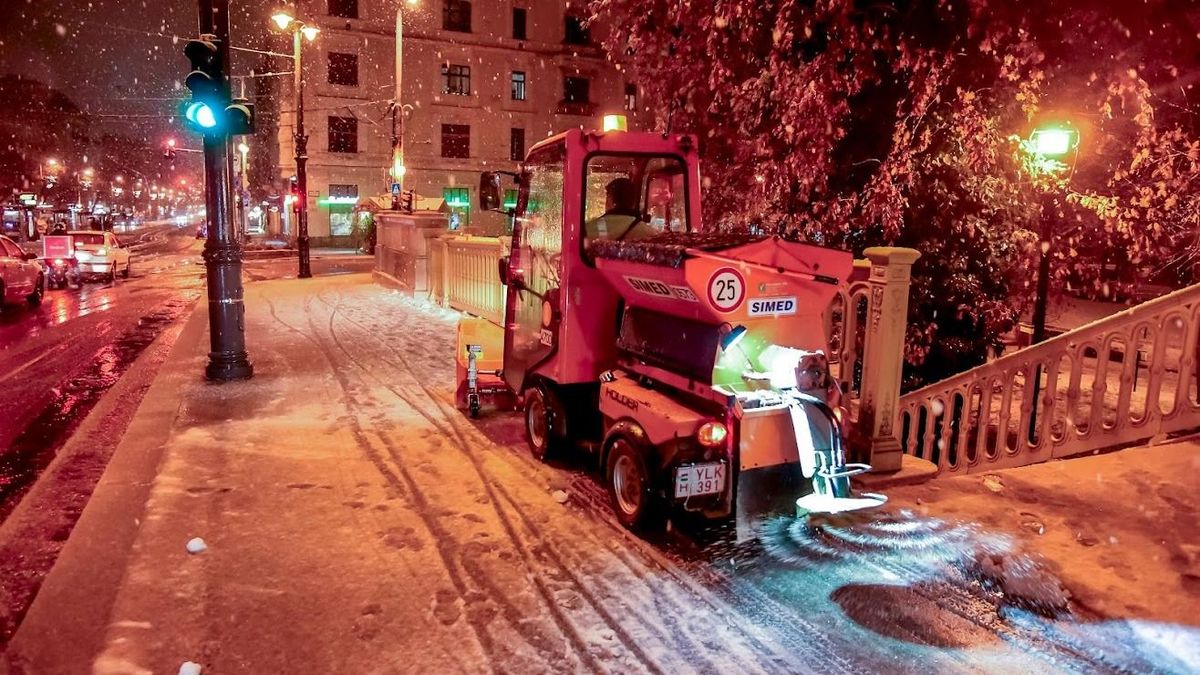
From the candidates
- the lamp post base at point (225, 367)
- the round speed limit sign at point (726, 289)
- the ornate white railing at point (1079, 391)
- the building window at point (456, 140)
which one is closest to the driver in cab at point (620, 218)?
the round speed limit sign at point (726, 289)

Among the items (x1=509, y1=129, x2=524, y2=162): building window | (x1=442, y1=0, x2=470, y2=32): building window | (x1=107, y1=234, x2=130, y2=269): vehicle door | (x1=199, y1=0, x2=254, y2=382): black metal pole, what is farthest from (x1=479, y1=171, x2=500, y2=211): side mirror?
(x1=509, y1=129, x2=524, y2=162): building window

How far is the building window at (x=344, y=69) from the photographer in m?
45.7

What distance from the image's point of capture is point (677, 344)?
17.3 feet

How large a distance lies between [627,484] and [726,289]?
4.93 feet

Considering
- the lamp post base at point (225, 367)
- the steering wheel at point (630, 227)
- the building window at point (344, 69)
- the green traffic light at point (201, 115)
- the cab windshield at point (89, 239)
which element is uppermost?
the building window at point (344, 69)

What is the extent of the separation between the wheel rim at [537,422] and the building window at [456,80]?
45.6 meters

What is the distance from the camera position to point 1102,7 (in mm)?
6812

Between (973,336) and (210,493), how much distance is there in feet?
24.3

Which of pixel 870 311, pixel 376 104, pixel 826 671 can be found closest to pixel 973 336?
pixel 870 311

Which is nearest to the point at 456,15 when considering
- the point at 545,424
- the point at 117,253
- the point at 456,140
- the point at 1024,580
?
the point at 456,140

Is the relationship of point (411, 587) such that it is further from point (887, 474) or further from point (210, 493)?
point (887, 474)

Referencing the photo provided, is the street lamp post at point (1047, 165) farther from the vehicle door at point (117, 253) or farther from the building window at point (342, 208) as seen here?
the building window at point (342, 208)

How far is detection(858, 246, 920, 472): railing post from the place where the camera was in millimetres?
6141

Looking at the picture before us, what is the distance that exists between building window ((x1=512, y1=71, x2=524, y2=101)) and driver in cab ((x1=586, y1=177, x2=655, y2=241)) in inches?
1851
